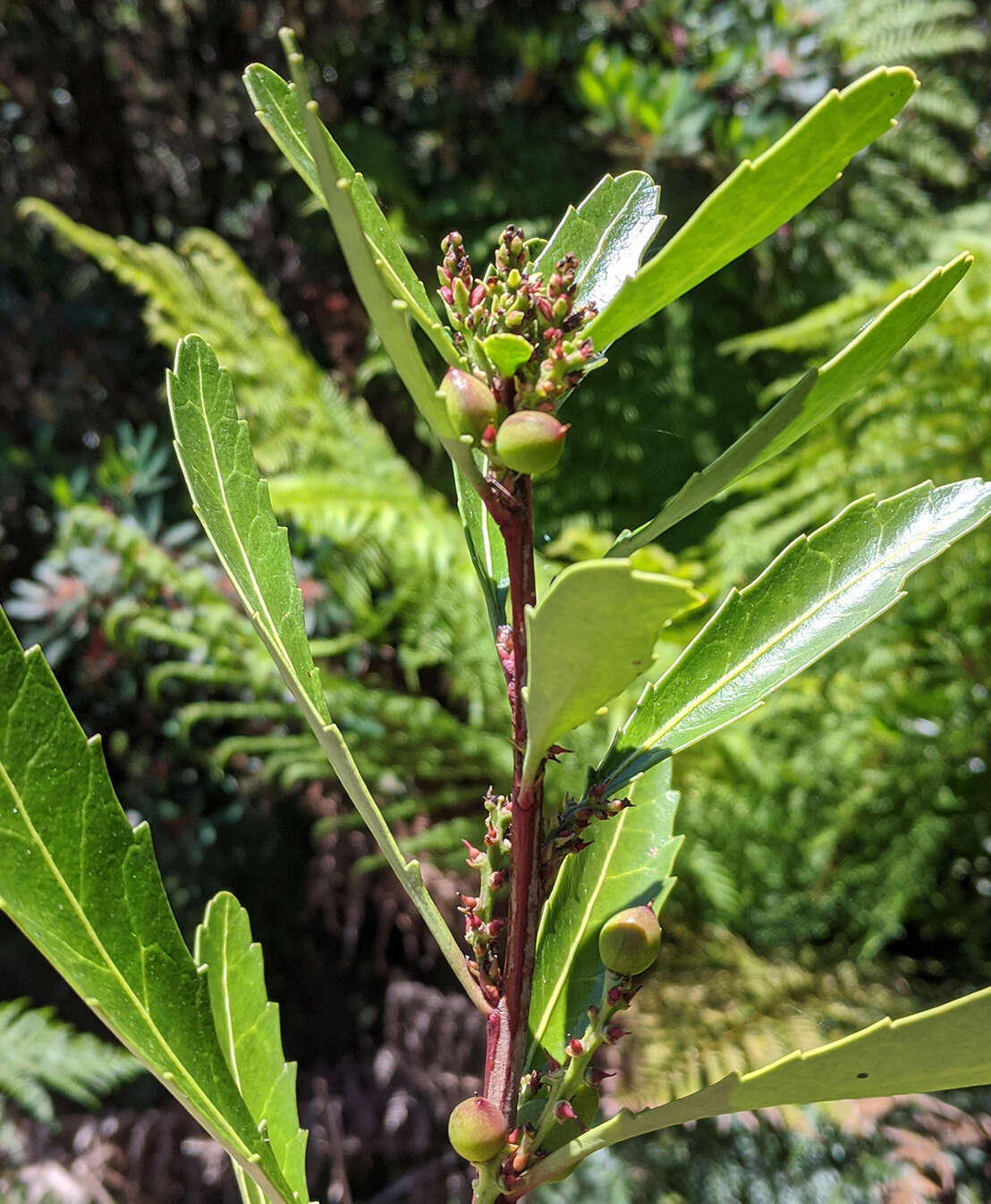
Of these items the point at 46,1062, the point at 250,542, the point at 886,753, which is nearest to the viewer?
the point at 250,542

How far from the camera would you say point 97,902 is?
0.28 meters

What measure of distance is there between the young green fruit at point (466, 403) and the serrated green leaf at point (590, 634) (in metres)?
0.06

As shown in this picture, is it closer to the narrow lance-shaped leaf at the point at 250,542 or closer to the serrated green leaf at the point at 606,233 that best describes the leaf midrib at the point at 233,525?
the narrow lance-shaped leaf at the point at 250,542

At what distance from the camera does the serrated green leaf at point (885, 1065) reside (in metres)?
0.22

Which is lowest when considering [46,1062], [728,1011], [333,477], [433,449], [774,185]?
[728,1011]

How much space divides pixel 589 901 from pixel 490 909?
0.19ft

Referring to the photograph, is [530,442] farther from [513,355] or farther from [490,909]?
[490,909]

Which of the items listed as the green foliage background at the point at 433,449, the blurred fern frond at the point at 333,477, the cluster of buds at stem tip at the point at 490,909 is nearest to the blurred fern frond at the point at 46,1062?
the green foliage background at the point at 433,449

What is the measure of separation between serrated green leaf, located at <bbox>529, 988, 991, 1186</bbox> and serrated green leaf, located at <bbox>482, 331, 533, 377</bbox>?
6.7 inches

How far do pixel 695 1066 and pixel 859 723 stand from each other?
58 cm

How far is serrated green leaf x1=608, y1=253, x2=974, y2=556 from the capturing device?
0.25 meters

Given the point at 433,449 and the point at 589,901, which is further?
the point at 433,449

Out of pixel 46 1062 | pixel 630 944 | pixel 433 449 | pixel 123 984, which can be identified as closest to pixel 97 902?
pixel 123 984

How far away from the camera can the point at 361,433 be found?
6.22 ft
